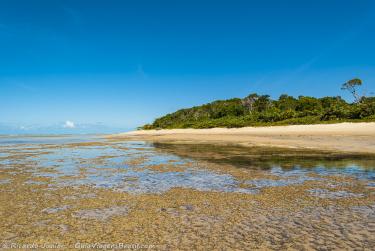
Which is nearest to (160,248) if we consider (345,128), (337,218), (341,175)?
(337,218)

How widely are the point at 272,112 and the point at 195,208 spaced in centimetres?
6412

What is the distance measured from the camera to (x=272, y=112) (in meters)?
68.1

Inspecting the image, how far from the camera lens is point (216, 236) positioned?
17.3 feet

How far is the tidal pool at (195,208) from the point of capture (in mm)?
5211

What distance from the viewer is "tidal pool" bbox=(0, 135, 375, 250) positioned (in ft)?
17.1

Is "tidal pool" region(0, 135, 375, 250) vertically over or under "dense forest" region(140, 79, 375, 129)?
under

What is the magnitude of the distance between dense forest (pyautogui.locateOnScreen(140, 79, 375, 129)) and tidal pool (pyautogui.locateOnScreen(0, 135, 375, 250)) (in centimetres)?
3948

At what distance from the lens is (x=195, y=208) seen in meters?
7.04

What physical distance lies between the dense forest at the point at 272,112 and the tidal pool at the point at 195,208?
130ft

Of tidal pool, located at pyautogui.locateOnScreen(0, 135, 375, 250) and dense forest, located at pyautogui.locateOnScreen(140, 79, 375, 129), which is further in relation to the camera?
dense forest, located at pyautogui.locateOnScreen(140, 79, 375, 129)

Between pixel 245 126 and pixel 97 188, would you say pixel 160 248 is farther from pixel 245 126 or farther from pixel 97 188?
pixel 245 126

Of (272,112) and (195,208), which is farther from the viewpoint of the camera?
(272,112)

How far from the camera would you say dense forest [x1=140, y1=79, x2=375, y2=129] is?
48.3 metres

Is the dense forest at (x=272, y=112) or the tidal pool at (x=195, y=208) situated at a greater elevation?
the dense forest at (x=272, y=112)
